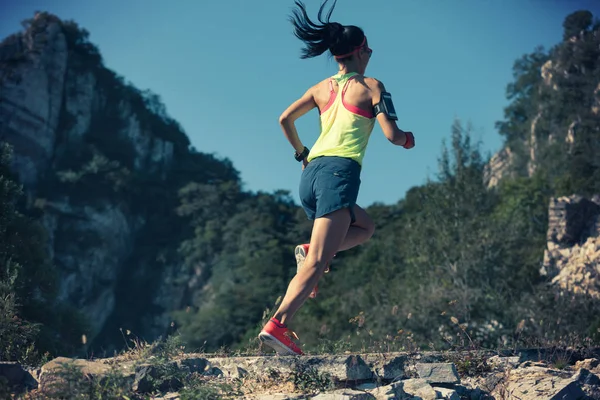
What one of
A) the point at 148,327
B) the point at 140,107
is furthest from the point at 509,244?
the point at 140,107

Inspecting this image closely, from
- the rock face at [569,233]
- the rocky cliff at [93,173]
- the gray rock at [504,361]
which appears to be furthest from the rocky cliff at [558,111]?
the gray rock at [504,361]

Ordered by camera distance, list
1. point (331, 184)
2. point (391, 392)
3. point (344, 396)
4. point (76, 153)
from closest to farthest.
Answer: point (344, 396) < point (391, 392) < point (331, 184) < point (76, 153)

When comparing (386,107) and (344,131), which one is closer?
(386,107)

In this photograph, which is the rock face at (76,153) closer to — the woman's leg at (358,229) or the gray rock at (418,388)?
the woman's leg at (358,229)

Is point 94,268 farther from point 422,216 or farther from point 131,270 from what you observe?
point 422,216

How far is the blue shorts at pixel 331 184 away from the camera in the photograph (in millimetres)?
4992

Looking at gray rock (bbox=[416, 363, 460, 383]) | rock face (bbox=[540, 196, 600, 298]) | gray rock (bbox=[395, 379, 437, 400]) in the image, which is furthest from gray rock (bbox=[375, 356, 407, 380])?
rock face (bbox=[540, 196, 600, 298])

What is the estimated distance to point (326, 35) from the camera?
5457mm

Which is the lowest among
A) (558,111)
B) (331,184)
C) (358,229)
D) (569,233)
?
(358,229)

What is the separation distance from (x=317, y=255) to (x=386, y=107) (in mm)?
1074

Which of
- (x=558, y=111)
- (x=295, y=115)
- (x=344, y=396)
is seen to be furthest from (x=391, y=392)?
(x=558, y=111)

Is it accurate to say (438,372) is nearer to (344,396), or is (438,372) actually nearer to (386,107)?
(344,396)

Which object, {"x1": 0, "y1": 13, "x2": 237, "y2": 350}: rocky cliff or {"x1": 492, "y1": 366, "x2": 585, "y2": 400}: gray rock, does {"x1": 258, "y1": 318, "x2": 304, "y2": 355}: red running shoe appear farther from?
{"x1": 0, "y1": 13, "x2": 237, "y2": 350}: rocky cliff

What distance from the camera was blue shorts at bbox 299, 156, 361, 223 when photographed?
4992 millimetres
